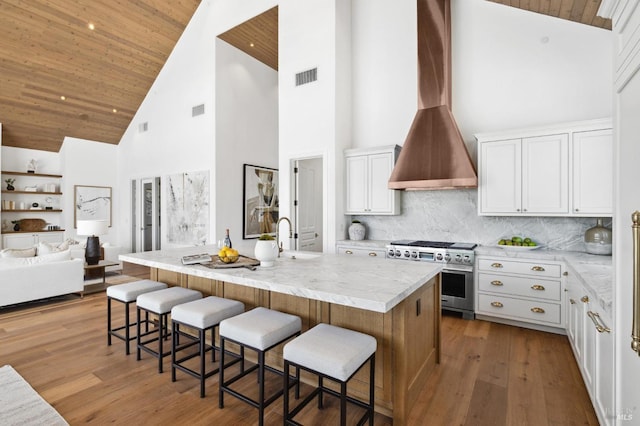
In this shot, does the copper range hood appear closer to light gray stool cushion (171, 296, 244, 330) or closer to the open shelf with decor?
light gray stool cushion (171, 296, 244, 330)

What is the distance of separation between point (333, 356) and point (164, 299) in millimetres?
1682

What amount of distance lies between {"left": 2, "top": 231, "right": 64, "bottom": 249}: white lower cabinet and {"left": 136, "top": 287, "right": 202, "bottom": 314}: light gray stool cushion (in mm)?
7224

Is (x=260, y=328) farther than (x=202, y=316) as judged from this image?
No

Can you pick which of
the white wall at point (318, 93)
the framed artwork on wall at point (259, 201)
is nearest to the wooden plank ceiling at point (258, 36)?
the white wall at point (318, 93)

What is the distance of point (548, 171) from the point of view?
3.55 metres

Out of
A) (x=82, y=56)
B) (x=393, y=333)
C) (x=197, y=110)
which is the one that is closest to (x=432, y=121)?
(x=393, y=333)

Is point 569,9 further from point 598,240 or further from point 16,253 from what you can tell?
point 16,253

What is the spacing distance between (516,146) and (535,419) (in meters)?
2.82

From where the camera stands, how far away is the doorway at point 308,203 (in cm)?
546

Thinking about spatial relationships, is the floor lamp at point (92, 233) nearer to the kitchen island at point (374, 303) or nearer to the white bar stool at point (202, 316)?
the kitchen island at point (374, 303)

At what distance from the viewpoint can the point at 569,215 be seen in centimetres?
344

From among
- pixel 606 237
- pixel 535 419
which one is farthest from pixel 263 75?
pixel 535 419

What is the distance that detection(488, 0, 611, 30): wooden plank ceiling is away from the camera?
3.19 metres

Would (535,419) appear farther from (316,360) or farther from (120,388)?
(120,388)
